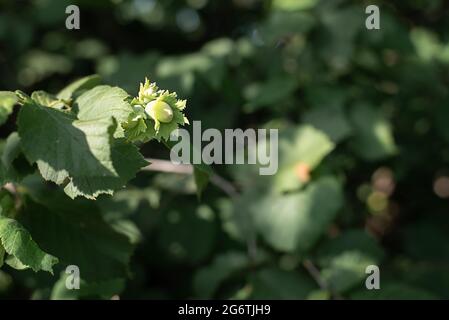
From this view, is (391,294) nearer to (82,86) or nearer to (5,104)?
(82,86)

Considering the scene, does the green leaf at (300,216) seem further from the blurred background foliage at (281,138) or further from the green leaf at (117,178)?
the green leaf at (117,178)

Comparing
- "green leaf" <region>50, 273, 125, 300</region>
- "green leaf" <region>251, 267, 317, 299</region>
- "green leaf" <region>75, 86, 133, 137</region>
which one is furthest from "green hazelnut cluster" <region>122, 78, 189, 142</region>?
"green leaf" <region>251, 267, 317, 299</region>

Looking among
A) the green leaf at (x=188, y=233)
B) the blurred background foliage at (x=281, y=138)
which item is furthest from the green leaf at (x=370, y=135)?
the green leaf at (x=188, y=233)

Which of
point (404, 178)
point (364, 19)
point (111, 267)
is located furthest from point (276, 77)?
point (111, 267)

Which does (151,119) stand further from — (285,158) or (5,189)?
(285,158)

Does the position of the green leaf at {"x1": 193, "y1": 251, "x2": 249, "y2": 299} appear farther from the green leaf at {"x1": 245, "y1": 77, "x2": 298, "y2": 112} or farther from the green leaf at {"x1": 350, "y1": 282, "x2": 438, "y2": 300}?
the green leaf at {"x1": 245, "y1": 77, "x2": 298, "y2": 112}

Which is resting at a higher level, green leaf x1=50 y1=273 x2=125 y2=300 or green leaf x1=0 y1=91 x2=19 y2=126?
green leaf x1=0 y1=91 x2=19 y2=126
